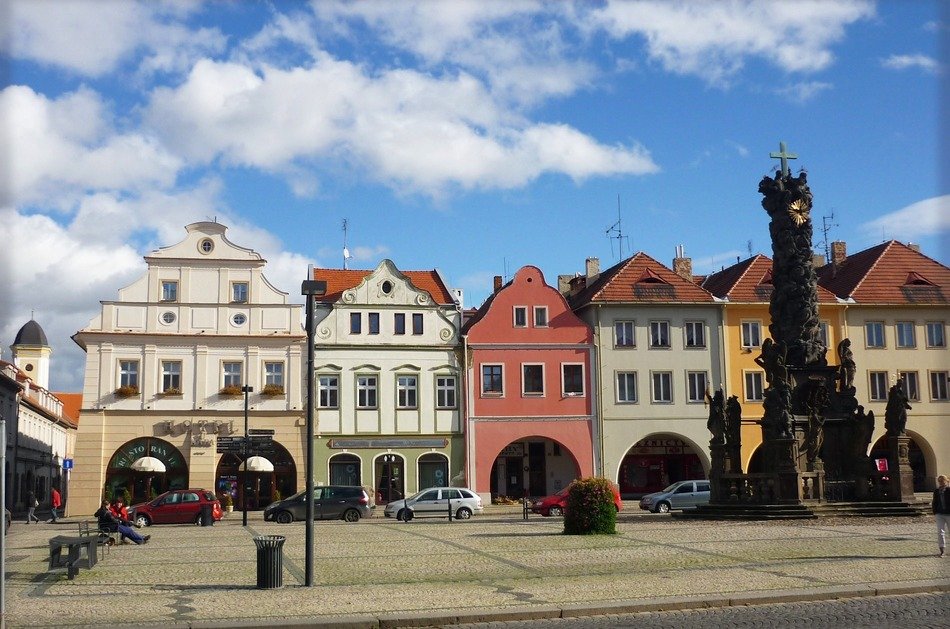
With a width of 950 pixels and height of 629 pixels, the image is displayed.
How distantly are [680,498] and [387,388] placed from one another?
16.6 m

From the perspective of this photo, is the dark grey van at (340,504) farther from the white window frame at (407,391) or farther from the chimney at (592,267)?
the chimney at (592,267)

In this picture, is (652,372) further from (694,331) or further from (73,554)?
(73,554)

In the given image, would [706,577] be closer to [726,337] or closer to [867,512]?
[867,512]

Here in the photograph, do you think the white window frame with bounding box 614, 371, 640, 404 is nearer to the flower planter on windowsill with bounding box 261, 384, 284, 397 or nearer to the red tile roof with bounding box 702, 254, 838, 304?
the red tile roof with bounding box 702, 254, 838, 304

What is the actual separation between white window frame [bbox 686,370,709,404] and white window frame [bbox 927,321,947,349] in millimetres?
12770

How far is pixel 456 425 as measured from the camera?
48688 mm

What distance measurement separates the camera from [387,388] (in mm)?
48219

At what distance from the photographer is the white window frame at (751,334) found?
171 ft

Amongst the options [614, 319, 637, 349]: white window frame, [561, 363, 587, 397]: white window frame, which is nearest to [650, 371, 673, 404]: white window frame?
[614, 319, 637, 349]: white window frame

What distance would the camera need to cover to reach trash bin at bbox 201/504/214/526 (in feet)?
114

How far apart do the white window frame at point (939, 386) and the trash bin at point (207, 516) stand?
125 feet

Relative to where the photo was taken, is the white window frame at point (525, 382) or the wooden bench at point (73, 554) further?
the white window frame at point (525, 382)

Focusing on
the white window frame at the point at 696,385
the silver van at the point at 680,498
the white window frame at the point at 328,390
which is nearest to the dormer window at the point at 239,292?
the white window frame at the point at 328,390

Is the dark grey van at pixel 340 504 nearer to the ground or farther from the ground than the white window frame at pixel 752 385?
nearer to the ground
